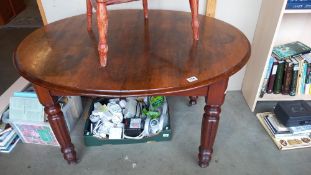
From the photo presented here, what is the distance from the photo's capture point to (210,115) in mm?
1070

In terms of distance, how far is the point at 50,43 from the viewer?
1.13m

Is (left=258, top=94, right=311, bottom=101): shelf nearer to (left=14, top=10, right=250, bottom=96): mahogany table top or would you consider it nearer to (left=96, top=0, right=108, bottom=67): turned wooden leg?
(left=14, top=10, right=250, bottom=96): mahogany table top

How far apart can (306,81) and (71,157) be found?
1.57 metres

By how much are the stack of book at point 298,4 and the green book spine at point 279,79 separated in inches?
14.3

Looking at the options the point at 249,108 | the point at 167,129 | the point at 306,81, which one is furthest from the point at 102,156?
the point at 306,81

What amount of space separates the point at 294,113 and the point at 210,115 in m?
0.72

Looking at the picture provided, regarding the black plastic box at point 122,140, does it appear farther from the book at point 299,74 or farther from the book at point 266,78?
the book at point 299,74

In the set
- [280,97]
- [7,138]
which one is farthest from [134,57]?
[280,97]

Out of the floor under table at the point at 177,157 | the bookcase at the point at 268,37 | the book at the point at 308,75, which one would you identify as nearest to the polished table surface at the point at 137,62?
the floor under table at the point at 177,157

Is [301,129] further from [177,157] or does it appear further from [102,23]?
[102,23]

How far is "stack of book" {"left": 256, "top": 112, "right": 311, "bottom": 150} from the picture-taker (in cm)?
146

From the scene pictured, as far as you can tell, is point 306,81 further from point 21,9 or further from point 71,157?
point 21,9

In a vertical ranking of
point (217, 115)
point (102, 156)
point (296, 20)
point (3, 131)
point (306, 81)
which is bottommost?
point (102, 156)

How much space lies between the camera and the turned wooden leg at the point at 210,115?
97 centimetres
